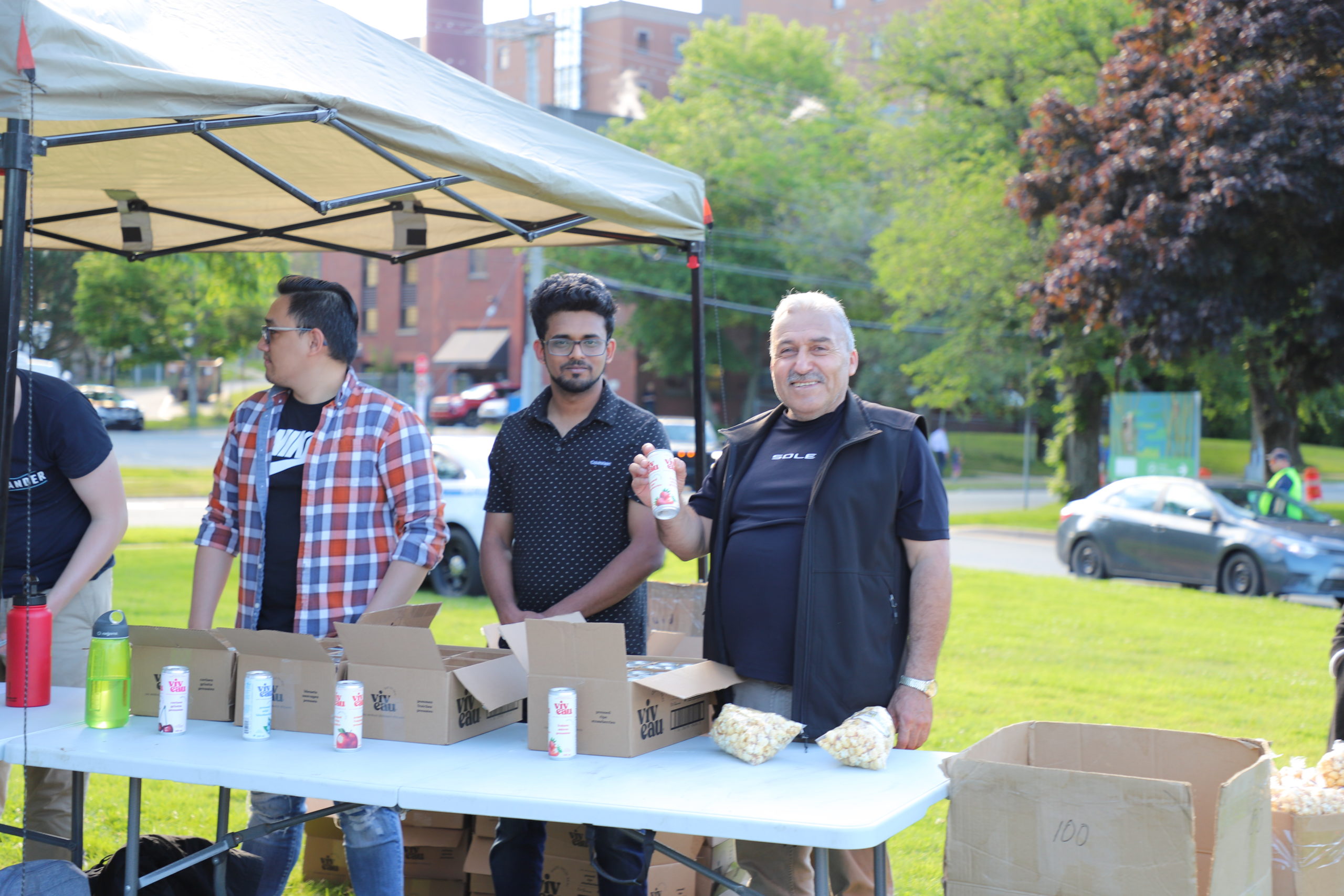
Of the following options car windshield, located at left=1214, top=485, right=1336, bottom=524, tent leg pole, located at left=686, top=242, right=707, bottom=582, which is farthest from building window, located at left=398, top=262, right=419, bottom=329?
tent leg pole, located at left=686, top=242, right=707, bottom=582

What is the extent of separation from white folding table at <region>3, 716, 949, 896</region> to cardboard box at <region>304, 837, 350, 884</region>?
1435 mm

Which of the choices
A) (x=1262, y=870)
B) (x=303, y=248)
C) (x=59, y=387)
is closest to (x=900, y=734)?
(x=1262, y=870)

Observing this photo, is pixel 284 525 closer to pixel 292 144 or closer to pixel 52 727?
pixel 52 727

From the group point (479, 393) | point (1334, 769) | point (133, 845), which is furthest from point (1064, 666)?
point (479, 393)

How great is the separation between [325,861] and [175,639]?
160cm

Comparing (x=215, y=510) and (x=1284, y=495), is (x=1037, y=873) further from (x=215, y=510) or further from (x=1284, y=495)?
(x=1284, y=495)

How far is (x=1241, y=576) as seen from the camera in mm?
12453

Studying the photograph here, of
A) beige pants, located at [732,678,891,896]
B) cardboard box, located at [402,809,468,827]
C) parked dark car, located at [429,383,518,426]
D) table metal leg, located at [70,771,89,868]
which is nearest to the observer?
beige pants, located at [732,678,891,896]

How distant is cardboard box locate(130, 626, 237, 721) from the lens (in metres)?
3.06

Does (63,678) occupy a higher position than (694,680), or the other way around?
(694,680)

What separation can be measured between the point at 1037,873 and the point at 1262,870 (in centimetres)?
52

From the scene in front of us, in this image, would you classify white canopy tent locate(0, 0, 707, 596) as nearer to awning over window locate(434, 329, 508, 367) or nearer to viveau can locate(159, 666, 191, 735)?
viveau can locate(159, 666, 191, 735)

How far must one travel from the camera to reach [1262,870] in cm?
246

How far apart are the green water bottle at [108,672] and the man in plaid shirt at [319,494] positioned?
1.37 ft
